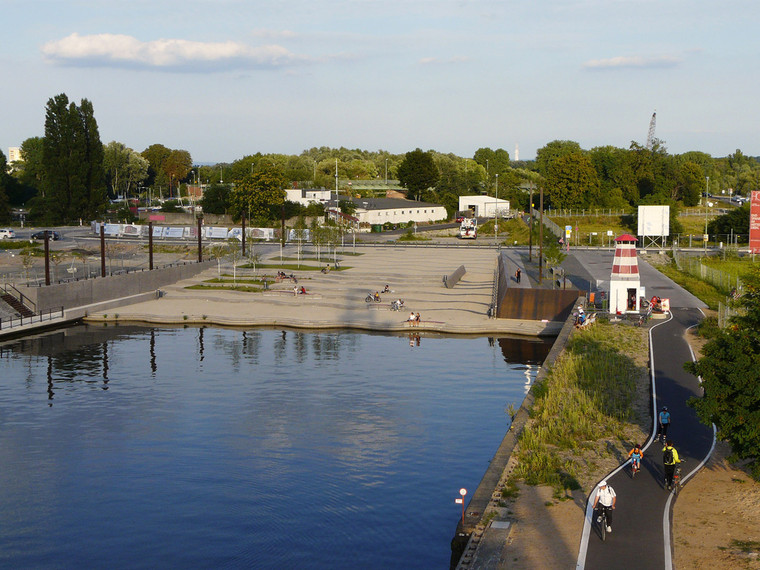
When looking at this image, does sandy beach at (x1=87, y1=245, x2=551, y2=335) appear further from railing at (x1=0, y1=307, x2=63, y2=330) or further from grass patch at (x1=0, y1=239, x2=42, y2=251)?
grass patch at (x1=0, y1=239, x2=42, y2=251)

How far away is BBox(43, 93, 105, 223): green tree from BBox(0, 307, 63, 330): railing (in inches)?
2907

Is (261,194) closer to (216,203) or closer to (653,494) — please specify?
(216,203)

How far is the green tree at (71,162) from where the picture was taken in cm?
12825

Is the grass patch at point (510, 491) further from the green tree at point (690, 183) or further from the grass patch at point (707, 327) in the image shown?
the green tree at point (690, 183)

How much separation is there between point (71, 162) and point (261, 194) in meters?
30.8

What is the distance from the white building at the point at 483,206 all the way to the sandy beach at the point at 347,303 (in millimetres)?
79275

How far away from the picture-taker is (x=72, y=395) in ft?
134

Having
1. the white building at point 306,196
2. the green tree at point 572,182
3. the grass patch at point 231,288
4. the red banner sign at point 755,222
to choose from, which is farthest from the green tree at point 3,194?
the red banner sign at point 755,222

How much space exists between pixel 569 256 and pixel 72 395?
69677 millimetres

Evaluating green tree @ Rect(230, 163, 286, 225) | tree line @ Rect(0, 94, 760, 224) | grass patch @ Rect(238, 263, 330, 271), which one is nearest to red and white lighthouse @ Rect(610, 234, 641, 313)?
grass patch @ Rect(238, 263, 330, 271)

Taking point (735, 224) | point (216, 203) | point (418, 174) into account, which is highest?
point (418, 174)

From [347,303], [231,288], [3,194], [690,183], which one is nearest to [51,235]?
[3,194]

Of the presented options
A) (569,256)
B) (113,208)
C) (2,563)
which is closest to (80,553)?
(2,563)

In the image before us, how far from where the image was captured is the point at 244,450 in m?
31.9
